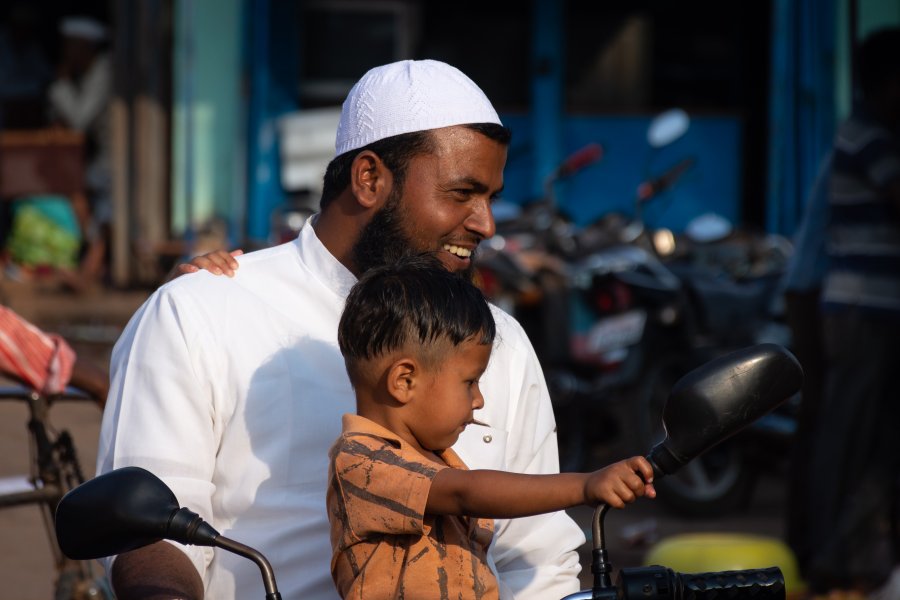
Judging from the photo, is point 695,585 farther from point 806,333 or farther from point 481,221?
point 806,333

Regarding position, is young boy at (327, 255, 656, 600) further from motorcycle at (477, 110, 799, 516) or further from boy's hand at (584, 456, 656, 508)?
motorcycle at (477, 110, 799, 516)

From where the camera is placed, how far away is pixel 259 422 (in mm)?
2639

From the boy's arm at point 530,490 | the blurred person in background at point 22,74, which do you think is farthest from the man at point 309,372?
the blurred person in background at point 22,74

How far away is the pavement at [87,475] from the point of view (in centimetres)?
536

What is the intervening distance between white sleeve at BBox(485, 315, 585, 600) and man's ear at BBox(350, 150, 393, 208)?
378mm

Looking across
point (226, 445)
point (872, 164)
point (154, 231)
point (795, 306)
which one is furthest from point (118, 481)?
point (154, 231)

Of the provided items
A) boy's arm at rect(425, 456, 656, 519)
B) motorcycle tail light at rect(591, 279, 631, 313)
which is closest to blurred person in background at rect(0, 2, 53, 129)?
motorcycle tail light at rect(591, 279, 631, 313)

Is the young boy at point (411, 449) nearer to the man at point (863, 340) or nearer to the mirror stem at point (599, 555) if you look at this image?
the mirror stem at point (599, 555)

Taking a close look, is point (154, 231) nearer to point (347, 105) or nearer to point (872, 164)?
point (872, 164)

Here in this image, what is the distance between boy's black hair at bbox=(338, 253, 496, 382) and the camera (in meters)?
2.27

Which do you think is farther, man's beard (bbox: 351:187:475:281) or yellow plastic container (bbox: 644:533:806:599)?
yellow plastic container (bbox: 644:533:806:599)

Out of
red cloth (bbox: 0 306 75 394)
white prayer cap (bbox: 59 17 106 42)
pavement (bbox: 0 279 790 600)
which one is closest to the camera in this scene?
red cloth (bbox: 0 306 75 394)

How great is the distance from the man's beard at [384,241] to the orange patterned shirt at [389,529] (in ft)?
1.97

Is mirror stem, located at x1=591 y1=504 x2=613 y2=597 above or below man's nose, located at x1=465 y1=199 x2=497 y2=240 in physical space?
below
